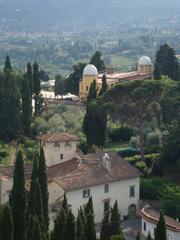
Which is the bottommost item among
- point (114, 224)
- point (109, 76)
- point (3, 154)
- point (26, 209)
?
point (3, 154)

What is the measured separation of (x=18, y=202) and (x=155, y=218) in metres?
8.00

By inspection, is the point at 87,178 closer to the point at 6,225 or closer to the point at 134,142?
the point at 134,142

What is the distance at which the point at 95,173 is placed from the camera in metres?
45.2

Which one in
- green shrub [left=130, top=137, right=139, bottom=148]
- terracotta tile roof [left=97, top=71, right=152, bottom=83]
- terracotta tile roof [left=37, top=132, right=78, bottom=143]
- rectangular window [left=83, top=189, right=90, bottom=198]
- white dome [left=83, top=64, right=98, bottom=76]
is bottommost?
rectangular window [left=83, top=189, right=90, bottom=198]

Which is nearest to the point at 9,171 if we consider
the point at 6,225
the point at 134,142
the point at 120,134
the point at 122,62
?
the point at 6,225

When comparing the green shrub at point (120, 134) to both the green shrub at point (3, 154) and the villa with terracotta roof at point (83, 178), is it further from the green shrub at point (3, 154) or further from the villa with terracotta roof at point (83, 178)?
the villa with terracotta roof at point (83, 178)

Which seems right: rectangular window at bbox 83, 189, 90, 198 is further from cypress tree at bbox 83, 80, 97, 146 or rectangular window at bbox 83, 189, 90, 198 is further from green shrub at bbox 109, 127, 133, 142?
green shrub at bbox 109, 127, 133, 142

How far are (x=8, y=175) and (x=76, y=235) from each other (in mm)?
11656

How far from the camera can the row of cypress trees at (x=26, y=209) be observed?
31.4m

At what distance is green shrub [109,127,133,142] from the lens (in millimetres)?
60062

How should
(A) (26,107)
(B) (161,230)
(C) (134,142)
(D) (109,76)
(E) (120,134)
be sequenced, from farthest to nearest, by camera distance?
(D) (109,76)
(A) (26,107)
(E) (120,134)
(C) (134,142)
(B) (161,230)

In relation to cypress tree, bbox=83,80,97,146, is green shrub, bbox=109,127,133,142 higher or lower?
lower

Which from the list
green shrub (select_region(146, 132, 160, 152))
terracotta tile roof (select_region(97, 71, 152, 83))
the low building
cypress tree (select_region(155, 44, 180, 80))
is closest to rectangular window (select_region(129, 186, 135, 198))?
the low building

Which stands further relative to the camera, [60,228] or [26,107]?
[26,107]
